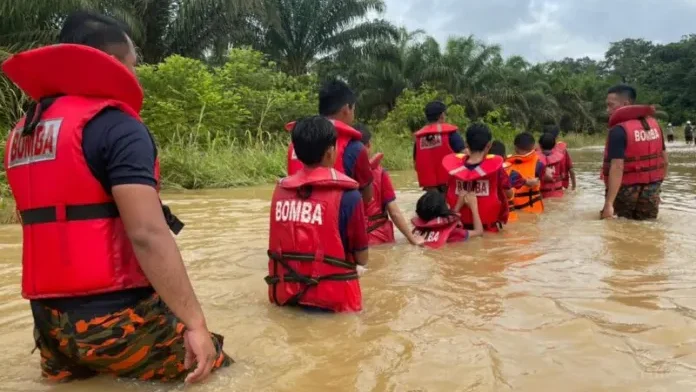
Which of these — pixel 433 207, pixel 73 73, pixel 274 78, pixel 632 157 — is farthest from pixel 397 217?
pixel 274 78

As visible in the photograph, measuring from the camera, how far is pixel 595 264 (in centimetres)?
503

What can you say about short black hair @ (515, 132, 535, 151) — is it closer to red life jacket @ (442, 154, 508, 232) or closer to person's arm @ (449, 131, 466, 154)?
person's arm @ (449, 131, 466, 154)

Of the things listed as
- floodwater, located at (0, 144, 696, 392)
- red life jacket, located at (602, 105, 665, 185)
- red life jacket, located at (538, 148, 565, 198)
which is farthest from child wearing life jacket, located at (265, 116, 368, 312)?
red life jacket, located at (538, 148, 565, 198)

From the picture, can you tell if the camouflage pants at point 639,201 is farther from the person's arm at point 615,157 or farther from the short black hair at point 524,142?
the short black hair at point 524,142

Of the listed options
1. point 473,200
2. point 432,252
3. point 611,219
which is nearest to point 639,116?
point 611,219

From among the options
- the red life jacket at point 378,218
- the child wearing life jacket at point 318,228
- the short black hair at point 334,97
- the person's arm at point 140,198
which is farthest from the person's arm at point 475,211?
the person's arm at point 140,198

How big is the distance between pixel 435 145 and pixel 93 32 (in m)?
5.26

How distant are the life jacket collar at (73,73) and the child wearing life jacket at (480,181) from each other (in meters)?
4.16

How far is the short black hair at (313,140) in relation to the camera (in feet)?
11.6

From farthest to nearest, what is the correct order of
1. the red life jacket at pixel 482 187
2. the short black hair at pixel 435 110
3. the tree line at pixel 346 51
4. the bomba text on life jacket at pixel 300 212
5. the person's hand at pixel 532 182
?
the tree line at pixel 346 51 → the person's hand at pixel 532 182 → the short black hair at pixel 435 110 → the red life jacket at pixel 482 187 → the bomba text on life jacket at pixel 300 212

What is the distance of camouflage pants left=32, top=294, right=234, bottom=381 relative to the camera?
2.30 metres

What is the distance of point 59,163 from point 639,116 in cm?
610

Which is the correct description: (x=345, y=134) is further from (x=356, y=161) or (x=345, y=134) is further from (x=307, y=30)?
(x=307, y=30)

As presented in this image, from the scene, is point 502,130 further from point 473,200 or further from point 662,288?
point 662,288
